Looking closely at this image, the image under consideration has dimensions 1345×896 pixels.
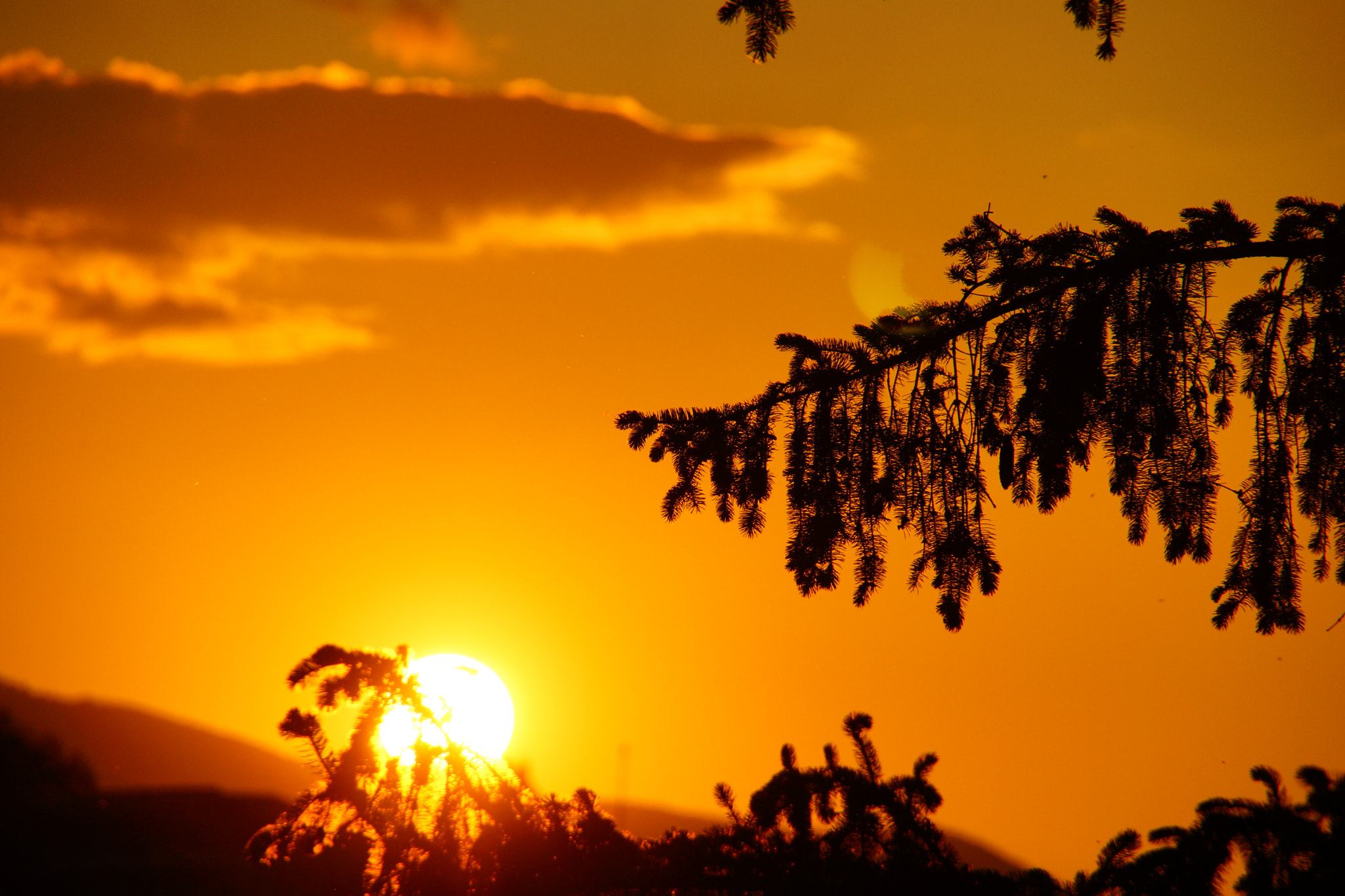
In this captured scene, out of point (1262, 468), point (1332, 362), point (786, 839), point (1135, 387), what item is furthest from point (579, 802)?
point (1332, 362)

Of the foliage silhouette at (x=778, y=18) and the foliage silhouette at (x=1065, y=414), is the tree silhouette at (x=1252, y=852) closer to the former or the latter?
the foliage silhouette at (x=1065, y=414)

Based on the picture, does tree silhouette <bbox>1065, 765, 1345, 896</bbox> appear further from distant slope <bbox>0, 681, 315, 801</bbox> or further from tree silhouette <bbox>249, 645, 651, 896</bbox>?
distant slope <bbox>0, 681, 315, 801</bbox>

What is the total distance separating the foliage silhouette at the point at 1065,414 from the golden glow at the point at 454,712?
163cm

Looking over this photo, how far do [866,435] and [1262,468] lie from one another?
1.58 m

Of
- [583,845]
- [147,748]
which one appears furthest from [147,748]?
[583,845]

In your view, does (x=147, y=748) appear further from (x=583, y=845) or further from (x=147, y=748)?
(x=583, y=845)

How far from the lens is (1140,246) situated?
4.24 meters

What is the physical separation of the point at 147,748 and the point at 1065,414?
129 metres

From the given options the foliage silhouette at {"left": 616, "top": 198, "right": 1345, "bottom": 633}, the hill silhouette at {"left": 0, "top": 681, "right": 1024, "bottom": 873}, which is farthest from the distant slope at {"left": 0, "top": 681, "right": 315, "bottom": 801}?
the foliage silhouette at {"left": 616, "top": 198, "right": 1345, "bottom": 633}

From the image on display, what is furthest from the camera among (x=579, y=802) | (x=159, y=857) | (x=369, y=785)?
(x=159, y=857)

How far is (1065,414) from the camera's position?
428cm

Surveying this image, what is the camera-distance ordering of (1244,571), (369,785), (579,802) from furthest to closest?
(1244,571) → (579,802) → (369,785)

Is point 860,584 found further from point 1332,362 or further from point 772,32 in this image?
point 772,32

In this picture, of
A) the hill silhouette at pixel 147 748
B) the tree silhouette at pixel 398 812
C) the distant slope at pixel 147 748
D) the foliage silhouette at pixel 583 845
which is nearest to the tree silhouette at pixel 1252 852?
the foliage silhouette at pixel 583 845
